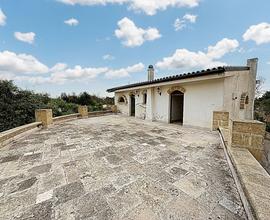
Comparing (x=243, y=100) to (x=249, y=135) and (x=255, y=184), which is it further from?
(x=255, y=184)

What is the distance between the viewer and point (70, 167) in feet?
9.50

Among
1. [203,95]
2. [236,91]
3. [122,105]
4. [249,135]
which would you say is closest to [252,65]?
[236,91]

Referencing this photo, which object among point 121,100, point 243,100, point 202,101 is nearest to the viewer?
point 202,101

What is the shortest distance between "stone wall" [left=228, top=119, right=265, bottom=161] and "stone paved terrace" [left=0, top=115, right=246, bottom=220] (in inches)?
23.3

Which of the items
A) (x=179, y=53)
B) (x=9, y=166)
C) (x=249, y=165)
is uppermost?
(x=179, y=53)

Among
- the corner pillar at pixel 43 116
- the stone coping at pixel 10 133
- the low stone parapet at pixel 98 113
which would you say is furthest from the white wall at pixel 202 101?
the low stone parapet at pixel 98 113

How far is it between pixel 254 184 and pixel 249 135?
61.8 inches

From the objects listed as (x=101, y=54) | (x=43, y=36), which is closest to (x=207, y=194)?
(x=43, y=36)

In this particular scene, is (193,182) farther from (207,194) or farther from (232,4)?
(232,4)

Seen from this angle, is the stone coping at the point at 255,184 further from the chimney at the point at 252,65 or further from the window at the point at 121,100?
the window at the point at 121,100

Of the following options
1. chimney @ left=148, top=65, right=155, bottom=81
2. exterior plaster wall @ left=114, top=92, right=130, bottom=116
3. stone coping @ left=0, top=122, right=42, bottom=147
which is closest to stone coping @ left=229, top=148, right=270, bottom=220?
stone coping @ left=0, top=122, right=42, bottom=147

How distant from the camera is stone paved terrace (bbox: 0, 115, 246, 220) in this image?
1.70 m

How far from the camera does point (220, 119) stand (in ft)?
19.9

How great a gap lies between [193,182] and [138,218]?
1208 millimetres
